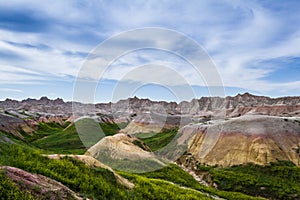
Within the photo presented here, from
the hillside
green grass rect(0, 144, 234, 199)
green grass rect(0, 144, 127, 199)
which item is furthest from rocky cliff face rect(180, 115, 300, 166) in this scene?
green grass rect(0, 144, 127, 199)

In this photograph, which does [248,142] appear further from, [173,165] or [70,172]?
[70,172]

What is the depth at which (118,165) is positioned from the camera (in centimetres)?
4131

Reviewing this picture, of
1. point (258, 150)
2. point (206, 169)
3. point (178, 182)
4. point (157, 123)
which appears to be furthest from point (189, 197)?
point (157, 123)

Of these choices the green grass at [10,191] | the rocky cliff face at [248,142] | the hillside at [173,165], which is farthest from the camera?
the rocky cliff face at [248,142]

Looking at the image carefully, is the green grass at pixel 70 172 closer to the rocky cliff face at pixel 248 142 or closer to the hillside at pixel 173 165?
the hillside at pixel 173 165

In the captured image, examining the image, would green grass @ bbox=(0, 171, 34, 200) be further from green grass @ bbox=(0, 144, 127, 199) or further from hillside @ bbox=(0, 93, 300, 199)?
green grass @ bbox=(0, 144, 127, 199)

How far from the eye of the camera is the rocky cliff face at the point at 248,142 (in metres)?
46.9

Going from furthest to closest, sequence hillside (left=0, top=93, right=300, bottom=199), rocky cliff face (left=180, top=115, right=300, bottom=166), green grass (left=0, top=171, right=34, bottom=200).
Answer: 1. rocky cliff face (left=180, top=115, right=300, bottom=166)
2. hillside (left=0, top=93, right=300, bottom=199)
3. green grass (left=0, top=171, right=34, bottom=200)

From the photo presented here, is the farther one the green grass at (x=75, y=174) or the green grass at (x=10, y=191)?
the green grass at (x=75, y=174)

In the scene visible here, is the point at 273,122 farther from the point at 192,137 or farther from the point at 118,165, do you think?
the point at 118,165

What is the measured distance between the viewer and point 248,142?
50625mm

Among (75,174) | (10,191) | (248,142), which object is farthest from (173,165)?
(10,191)

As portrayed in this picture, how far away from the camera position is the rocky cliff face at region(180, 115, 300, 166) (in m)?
46.9

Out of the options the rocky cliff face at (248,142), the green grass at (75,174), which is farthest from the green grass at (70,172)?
the rocky cliff face at (248,142)
